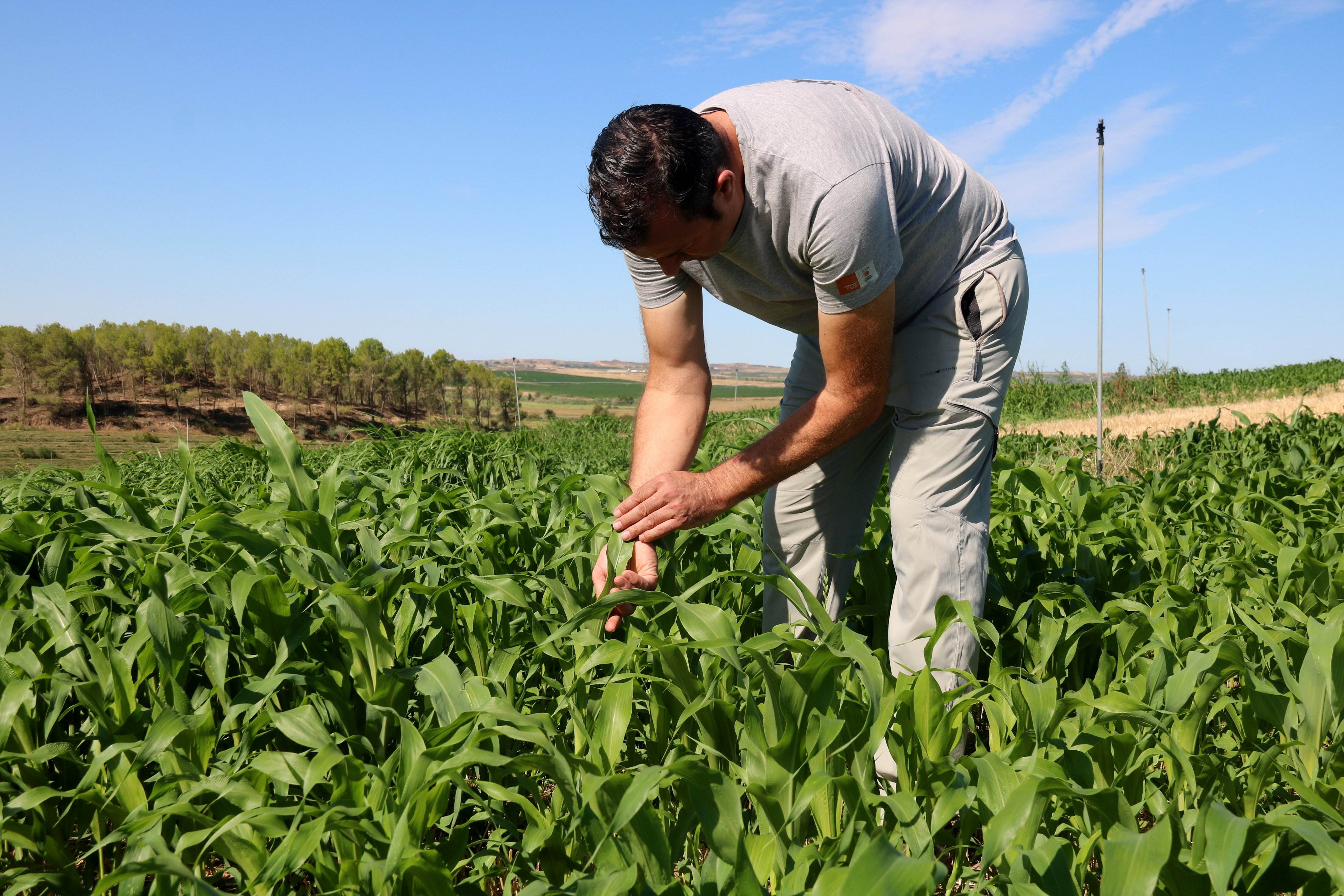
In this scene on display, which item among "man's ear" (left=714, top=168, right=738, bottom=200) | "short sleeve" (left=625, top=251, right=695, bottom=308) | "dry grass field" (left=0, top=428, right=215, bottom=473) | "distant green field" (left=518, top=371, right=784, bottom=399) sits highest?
"distant green field" (left=518, top=371, right=784, bottom=399)

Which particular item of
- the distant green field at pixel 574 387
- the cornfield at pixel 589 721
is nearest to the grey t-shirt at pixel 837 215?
the cornfield at pixel 589 721

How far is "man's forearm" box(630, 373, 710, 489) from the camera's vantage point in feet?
7.41

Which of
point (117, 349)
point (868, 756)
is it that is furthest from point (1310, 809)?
point (117, 349)

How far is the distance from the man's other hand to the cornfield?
9cm

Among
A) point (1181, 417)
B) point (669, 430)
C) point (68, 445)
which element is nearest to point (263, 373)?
point (68, 445)

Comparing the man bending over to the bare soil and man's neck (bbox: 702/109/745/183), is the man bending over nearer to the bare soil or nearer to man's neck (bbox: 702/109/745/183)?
man's neck (bbox: 702/109/745/183)

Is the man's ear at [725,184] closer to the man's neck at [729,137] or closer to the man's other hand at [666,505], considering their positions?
the man's neck at [729,137]

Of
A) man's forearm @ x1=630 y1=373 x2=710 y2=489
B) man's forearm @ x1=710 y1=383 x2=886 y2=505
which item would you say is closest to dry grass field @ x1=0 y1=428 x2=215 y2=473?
man's forearm @ x1=630 y1=373 x2=710 y2=489

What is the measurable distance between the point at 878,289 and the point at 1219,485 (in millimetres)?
2468

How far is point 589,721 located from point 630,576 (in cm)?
33

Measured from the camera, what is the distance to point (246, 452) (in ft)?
12.3

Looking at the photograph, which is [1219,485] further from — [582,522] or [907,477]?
[582,522]

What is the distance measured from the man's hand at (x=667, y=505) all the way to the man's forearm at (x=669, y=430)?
0.32 metres

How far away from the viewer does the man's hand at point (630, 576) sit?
73.9 inches
